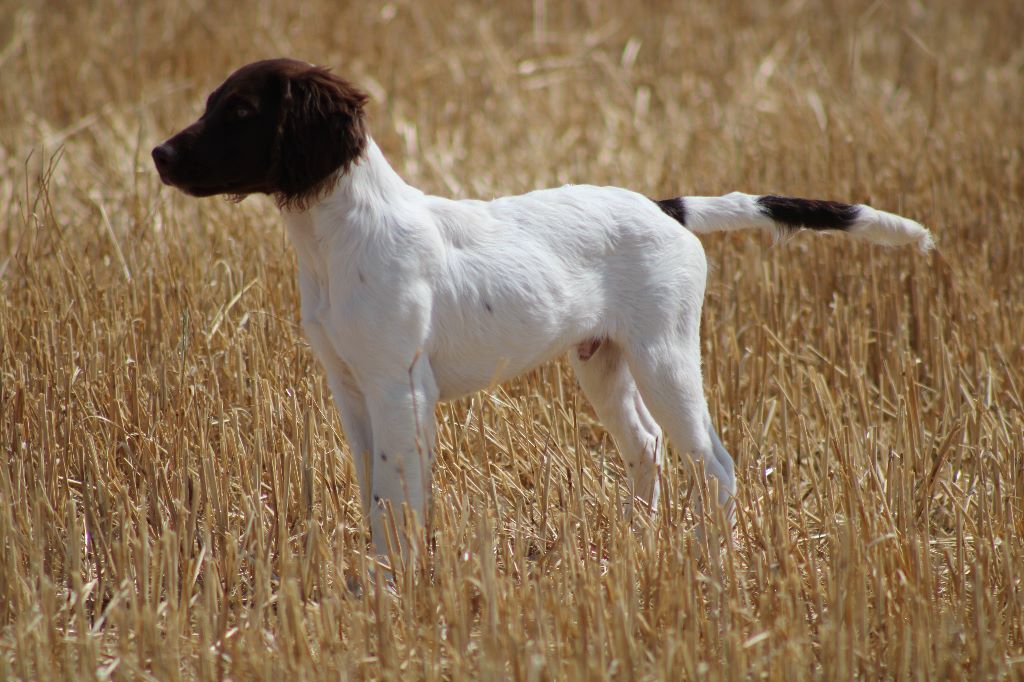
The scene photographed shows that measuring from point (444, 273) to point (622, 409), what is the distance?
1016 mm

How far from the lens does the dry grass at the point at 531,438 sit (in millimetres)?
2955

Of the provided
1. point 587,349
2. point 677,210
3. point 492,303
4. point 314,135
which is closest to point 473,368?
point 492,303

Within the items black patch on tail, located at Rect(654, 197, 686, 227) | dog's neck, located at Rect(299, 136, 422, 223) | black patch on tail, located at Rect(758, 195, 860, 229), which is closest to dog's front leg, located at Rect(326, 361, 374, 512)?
dog's neck, located at Rect(299, 136, 422, 223)

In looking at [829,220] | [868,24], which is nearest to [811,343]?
[829,220]

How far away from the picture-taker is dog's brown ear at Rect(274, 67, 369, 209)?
316cm

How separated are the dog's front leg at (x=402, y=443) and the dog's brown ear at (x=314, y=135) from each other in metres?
0.59

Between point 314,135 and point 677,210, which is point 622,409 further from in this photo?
point 314,135

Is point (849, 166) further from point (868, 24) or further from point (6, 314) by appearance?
point (868, 24)

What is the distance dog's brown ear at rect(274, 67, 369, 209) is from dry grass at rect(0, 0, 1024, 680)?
891mm

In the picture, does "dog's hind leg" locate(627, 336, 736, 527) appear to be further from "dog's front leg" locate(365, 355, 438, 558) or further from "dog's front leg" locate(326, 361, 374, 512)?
"dog's front leg" locate(326, 361, 374, 512)

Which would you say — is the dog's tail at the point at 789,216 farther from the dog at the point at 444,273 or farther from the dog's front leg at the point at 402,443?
the dog's front leg at the point at 402,443

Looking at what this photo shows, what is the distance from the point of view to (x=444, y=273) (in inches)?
134

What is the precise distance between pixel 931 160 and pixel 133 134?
224 inches

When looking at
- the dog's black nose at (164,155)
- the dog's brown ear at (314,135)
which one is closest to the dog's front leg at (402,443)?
the dog's brown ear at (314,135)
